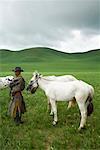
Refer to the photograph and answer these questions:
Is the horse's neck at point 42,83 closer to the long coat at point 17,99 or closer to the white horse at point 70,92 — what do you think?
the white horse at point 70,92

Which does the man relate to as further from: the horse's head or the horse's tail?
the horse's tail

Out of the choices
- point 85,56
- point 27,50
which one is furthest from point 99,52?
point 27,50

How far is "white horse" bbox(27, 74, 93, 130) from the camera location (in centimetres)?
1124

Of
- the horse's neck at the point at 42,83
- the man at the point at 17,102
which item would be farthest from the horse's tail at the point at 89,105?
the man at the point at 17,102

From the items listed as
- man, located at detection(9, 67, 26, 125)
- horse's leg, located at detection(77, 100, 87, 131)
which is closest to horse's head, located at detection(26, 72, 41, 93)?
man, located at detection(9, 67, 26, 125)

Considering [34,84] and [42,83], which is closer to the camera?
[34,84]

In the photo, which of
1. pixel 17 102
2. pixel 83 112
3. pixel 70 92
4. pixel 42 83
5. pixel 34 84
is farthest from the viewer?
pixel 42 83

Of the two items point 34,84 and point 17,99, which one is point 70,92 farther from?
point 17,99

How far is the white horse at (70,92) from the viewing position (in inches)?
443

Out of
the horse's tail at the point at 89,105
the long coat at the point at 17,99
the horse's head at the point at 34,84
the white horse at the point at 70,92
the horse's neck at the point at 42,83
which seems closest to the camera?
the white horse at the point at 70,92

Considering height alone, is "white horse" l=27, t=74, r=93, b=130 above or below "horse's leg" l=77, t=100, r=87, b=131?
above

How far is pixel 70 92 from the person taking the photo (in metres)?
11.6

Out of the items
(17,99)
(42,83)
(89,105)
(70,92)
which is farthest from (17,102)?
(89,105)

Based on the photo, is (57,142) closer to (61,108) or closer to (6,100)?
(61,108)
